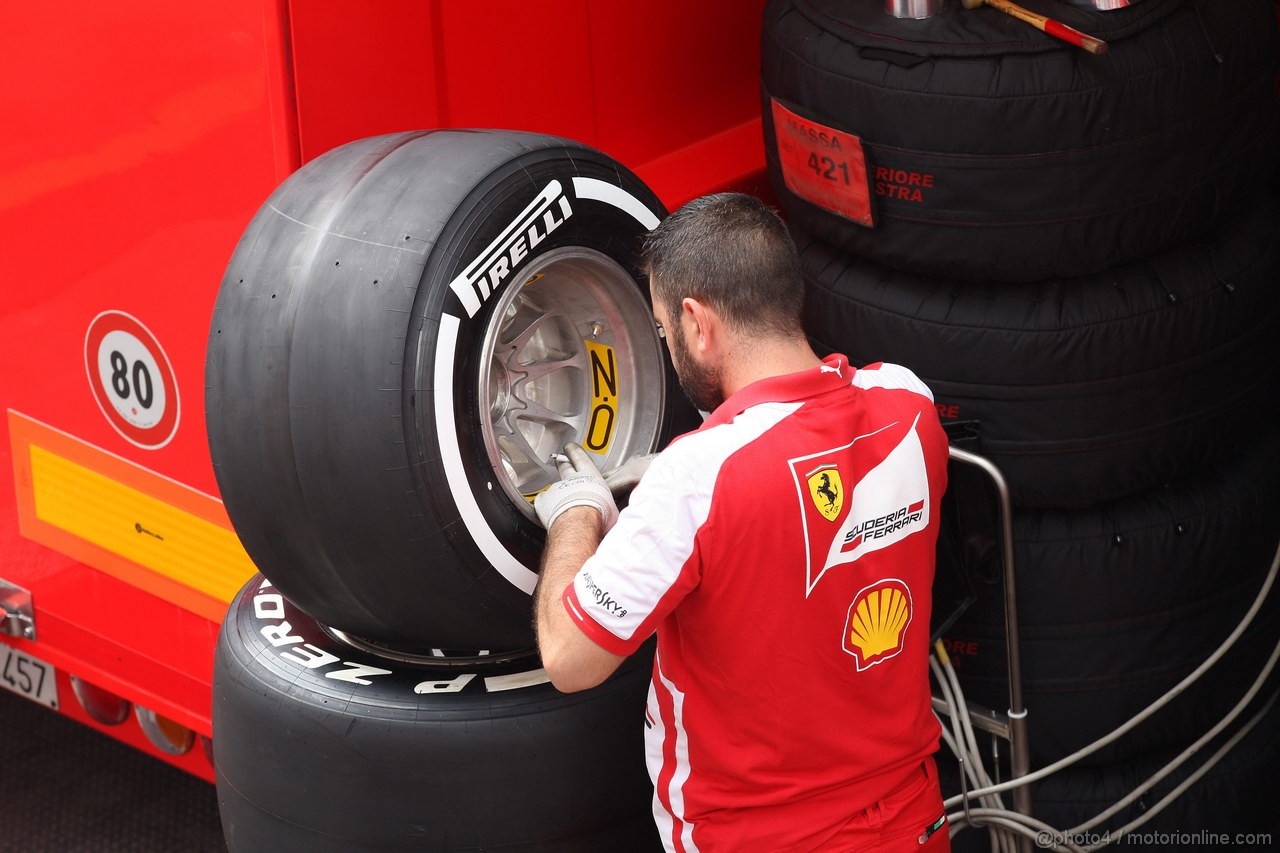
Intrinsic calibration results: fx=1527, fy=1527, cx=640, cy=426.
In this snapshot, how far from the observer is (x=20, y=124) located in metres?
2.78

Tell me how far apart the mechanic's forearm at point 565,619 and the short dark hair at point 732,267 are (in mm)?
337

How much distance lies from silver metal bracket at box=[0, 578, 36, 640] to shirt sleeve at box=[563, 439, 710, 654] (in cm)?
177

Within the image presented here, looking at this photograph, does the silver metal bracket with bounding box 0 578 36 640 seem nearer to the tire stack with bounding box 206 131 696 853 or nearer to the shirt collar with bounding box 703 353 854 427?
the tire stack with bounding box 206 131 696 853

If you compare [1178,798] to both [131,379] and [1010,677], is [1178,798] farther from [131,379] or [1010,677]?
[131,379]

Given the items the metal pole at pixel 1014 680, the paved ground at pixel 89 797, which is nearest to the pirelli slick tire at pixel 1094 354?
the metal pole at pixel 1014 680

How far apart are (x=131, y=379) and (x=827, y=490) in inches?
58.1

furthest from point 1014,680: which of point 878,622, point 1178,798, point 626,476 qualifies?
point 626,476

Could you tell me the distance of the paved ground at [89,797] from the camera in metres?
3.57

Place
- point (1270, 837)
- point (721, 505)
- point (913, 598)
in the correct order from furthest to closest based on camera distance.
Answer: point (1270, 837)
point (913, 598)
point (721, 505)

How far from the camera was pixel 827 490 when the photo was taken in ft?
6.48

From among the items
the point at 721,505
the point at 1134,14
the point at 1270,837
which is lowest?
the point at 1270,837

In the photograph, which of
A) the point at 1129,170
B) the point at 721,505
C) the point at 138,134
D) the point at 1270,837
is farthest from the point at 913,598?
the point at 138,134

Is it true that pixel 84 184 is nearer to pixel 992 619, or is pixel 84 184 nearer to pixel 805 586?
pixel 805 586

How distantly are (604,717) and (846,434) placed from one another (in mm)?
652
